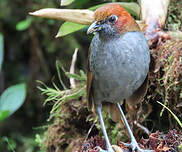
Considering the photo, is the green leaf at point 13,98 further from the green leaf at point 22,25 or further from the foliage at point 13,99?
the green leaf at point 22,25

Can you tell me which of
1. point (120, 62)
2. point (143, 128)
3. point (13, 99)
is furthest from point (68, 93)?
point (120, 62)

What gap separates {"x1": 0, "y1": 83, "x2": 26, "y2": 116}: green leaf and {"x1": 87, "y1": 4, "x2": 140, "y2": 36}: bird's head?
3.82 ft

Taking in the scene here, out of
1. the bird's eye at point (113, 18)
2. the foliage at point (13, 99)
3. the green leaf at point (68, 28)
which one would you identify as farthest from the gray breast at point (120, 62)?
the foliage at point (13, 99)

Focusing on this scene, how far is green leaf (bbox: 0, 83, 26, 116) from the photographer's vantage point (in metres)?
3.07

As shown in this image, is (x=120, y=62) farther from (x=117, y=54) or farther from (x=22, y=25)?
(x=22, y=25)

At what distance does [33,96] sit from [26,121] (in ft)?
1.12

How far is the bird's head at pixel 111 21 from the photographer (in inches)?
85.4

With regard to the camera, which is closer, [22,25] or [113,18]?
[113,18]

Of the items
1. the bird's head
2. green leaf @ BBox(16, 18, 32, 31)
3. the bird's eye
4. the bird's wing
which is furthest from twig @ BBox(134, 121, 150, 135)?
green leaf @ BBox(16, 18, 32, 31)

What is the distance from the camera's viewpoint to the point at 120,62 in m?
2.24

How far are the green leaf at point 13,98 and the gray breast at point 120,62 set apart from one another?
96 centimetres

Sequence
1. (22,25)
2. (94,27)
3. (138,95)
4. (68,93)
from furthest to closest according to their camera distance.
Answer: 1. (22,25)
2. (68,93)
3. (138,95)
4. (94,27)

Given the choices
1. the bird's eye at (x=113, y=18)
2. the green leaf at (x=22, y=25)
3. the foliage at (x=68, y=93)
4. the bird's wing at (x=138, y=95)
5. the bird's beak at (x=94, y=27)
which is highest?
the bird's eye at (x=113, y=18)

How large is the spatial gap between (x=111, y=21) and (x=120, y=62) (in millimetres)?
253
